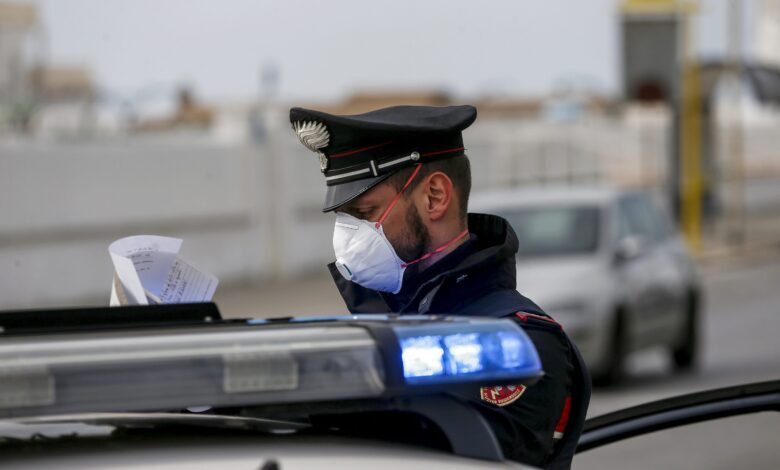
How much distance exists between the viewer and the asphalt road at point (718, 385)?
8133 mm

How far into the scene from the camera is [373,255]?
2.53 metres

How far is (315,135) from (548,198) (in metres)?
9.65

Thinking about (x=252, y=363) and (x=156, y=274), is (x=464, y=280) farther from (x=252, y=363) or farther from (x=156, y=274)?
(x=252, y=363)

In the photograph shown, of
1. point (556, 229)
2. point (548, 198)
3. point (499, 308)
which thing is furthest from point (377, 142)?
point (548, 198)

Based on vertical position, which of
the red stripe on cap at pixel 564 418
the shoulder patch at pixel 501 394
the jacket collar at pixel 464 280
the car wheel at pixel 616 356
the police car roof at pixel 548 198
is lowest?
the car wheel at pixel 616 356

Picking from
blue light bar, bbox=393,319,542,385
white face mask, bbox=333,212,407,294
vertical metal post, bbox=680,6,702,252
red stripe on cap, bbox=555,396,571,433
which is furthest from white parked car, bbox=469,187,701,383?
vertical metal post, bbox=680,6,702,252

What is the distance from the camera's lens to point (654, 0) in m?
23.9

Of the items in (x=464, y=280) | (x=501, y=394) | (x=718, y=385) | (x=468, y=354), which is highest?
(x=468, y=354)

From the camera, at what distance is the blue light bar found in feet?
5.31

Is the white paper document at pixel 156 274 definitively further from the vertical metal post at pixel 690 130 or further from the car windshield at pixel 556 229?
the vertical metal post at pixel 690 130

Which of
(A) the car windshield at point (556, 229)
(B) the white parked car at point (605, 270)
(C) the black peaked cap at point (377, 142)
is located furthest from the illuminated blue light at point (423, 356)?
(A) the car windshield at point (556, 229)

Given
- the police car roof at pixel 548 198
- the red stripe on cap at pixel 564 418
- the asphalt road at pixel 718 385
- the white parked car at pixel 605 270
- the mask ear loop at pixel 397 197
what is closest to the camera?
the red stripe on cap at pixel 564 418

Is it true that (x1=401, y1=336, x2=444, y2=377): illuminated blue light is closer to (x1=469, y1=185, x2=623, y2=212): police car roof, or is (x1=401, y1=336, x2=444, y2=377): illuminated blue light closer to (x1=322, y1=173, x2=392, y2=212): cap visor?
(x1=322, y1=173, x2=392, y2=212): cap visor

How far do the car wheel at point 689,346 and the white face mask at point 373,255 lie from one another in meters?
10.1
